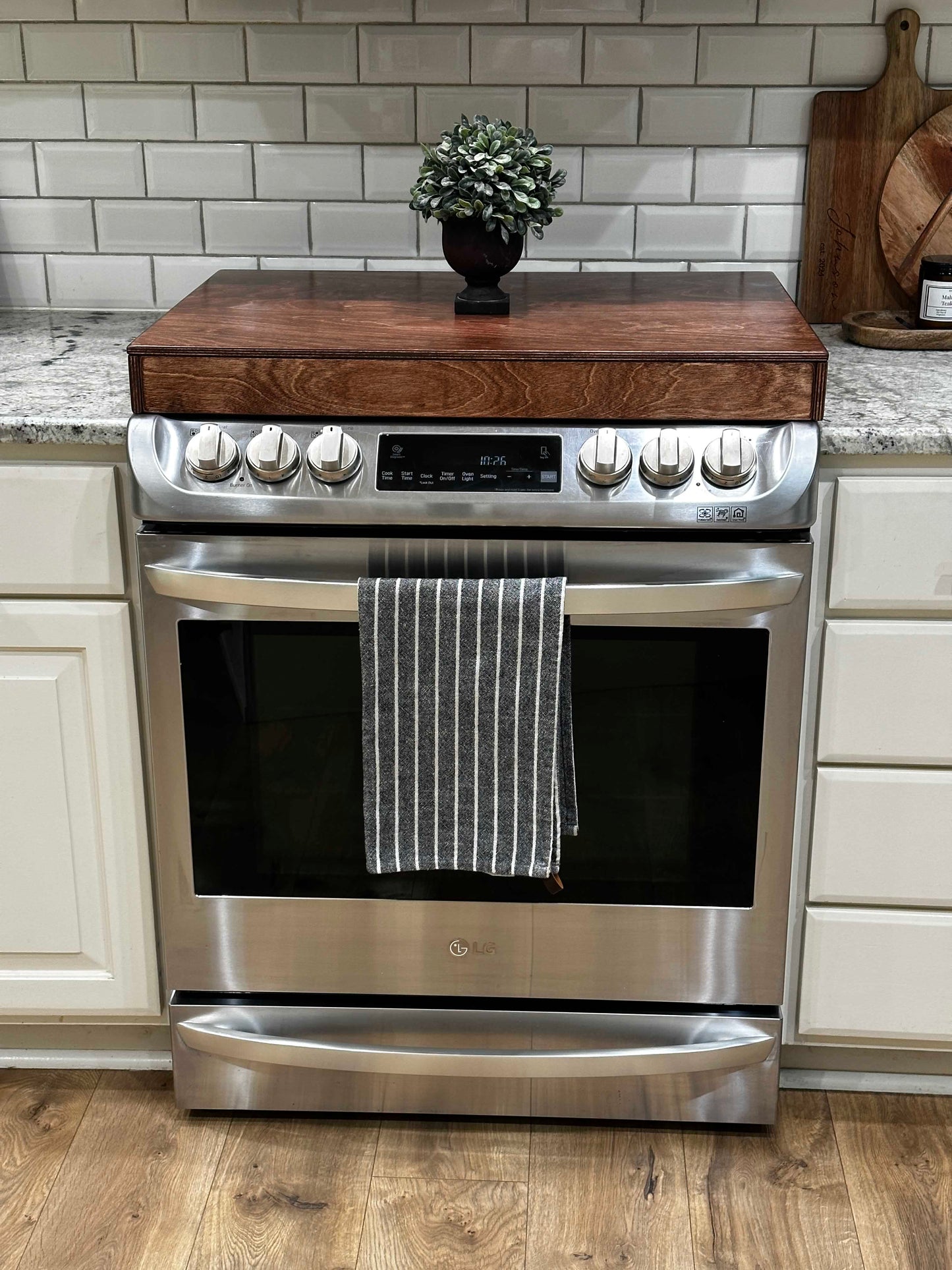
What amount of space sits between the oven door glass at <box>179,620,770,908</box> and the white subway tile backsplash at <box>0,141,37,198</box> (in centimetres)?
98

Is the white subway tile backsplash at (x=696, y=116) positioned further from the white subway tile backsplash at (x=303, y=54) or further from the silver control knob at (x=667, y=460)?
the silver control knob at (x=667, y=460)

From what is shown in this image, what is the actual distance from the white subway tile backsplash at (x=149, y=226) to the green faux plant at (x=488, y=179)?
2.03 feet

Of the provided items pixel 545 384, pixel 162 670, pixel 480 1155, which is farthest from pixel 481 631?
pixel 480 1155

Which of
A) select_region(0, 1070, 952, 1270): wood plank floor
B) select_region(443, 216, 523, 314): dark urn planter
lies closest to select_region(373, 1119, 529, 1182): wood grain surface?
select_region(0, 1070, 952, 1270): wood plank floor

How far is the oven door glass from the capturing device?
1496mm

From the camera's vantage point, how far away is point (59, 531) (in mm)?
1534

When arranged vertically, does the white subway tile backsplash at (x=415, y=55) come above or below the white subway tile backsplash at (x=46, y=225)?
above

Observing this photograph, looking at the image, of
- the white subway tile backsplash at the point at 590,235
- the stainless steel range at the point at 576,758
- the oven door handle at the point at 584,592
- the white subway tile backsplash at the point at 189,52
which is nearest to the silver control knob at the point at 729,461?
the stainless steel range at the point at 576,758

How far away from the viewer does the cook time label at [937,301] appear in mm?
1861

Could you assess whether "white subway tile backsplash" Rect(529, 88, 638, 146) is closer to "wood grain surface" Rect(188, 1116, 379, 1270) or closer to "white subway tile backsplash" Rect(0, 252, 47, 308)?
"white subway tile backsplash" Rect(0, 252, 47, 308)

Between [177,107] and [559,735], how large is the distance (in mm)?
1203

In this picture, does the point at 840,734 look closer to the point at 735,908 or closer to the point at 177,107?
the point at 735,908

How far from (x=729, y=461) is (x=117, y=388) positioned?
0.78 meters

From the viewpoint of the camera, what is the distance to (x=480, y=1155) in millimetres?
1685
